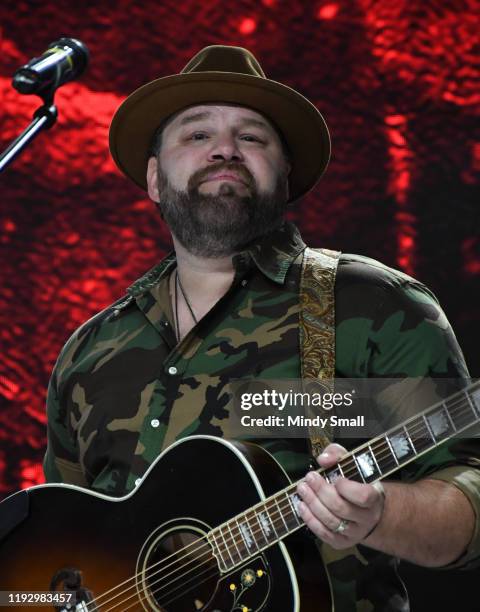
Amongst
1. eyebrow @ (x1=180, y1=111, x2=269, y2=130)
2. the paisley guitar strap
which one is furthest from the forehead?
the paisley guitar strap

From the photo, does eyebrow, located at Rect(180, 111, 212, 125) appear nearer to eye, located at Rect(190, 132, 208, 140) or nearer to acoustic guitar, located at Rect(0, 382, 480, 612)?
eye, located at Rect(190, 132, 208, 140)

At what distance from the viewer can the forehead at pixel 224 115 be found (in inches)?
97.0

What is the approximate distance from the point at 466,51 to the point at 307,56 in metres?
0.49

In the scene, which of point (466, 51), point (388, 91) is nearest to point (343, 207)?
point (388, 91)

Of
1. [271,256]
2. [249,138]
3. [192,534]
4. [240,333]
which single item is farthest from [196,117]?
[192,534]

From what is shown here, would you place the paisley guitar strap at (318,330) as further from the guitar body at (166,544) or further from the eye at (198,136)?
the eye at (198,136)

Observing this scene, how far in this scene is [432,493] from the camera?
1792 millimetres

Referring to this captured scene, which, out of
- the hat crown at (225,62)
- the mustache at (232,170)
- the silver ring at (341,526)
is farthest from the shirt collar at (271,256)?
the silver ring at (341,526)

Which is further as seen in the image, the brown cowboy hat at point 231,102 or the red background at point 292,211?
the red background at point 292,211

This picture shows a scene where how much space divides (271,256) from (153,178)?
1.81ft

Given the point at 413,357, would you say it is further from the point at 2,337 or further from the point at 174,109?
the point at 2,337

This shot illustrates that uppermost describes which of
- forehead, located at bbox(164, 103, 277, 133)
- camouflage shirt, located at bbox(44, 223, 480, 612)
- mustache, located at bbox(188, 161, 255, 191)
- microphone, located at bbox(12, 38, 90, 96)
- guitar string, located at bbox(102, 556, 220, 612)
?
microphone, located at bbox(12, 38, 90, 96)

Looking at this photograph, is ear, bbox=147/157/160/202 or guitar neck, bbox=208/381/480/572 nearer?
guitar neck, bbox=208/381/480/572

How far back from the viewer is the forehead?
2.46 m
